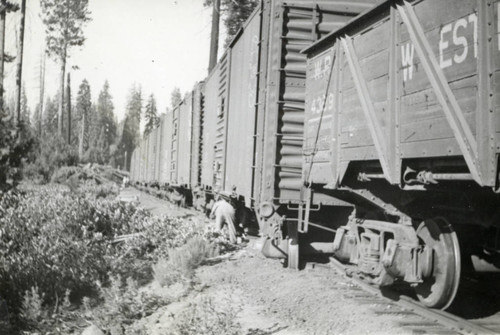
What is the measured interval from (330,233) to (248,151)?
2.02 meters

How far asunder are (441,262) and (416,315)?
68 cm

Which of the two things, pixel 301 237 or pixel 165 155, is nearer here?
pixel 301 237

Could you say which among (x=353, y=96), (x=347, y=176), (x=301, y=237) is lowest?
(x=301, y=237)

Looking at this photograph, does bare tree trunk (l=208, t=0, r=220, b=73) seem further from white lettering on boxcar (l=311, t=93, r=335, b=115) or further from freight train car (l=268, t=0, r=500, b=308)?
white lettering on boxcar (l=311, t=93, r=335, b=115)

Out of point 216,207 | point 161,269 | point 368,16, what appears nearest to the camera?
point 368,16

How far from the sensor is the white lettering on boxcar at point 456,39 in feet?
10.6

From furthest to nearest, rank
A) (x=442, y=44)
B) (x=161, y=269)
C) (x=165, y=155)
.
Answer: (x=165, y=155), (x=161, y=269), (x=442, y=44)

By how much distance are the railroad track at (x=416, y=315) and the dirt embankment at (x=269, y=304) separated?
13cm

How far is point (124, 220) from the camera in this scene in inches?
401

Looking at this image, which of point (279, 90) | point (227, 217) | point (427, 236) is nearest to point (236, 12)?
point (227, 217)

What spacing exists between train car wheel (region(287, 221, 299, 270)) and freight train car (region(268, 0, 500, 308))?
0.51 m

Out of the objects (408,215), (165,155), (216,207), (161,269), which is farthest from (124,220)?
(165,155)

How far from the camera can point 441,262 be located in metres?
4.40

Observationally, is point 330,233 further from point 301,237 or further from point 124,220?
point 124,220
